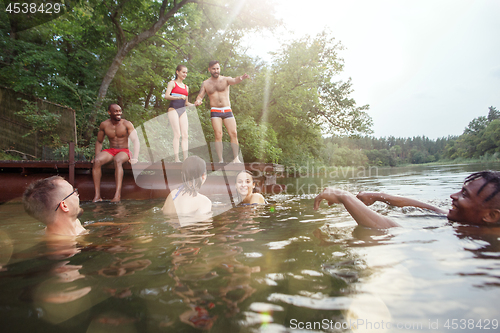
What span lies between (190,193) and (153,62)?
13.7 metres

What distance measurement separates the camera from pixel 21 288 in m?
1.85

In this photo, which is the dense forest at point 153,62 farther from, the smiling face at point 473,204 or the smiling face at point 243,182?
the smiling face at point 473,204

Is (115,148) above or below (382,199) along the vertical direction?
above

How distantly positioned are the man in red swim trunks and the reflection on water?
12.4ft

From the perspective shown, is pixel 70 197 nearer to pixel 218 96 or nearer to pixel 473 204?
pixel 473 204

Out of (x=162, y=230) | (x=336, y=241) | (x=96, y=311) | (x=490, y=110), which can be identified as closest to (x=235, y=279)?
(x=96, y=311)

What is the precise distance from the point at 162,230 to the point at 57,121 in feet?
40.2

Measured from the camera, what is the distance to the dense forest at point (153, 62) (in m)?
12.9

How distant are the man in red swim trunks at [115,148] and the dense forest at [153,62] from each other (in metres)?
4.63

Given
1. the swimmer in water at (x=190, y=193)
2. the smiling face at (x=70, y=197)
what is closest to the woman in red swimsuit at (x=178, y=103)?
the swimmer in water at (x=190, y=193)

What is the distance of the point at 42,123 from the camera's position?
40.7 feet

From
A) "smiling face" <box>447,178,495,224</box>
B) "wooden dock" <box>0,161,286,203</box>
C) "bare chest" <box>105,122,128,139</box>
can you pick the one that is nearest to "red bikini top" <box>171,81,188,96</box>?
"bare chest" <box>105,122,128,139</box>

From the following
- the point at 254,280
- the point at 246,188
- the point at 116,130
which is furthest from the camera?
the point at 116,130

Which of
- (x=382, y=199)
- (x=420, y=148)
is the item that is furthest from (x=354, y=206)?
(x=420, y=148)
